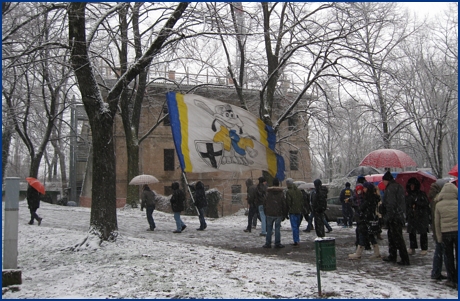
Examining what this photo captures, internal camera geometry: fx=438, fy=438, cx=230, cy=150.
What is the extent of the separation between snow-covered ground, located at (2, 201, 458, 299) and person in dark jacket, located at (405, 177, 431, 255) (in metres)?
1.56

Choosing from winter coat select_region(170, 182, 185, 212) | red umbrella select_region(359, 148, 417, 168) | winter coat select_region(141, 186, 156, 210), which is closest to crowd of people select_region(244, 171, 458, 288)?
red umbrella select_region(359, 148, 417, 168)

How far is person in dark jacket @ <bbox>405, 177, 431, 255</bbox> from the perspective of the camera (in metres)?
9.97

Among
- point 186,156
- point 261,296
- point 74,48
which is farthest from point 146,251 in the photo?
point 74,48

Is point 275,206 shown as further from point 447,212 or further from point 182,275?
point 447,212

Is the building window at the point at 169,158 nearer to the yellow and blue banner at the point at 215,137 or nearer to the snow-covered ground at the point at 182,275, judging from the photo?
the snow-covered ground at the point at 182,275

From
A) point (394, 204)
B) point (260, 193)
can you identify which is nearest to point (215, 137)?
point (394, 204)

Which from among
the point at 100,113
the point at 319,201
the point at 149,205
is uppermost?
the point at 100,113

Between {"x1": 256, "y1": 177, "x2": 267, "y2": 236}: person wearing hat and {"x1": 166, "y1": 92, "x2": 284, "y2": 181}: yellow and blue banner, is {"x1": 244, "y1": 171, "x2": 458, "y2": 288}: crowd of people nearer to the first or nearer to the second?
{"x1": 256, "y1": 177, "x2": 267, "y2": 236}: person wearing hat

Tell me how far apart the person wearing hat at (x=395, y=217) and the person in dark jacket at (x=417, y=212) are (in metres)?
1.20

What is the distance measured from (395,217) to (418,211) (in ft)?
4.71

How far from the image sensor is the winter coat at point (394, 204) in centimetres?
894

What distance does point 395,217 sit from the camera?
8938mm

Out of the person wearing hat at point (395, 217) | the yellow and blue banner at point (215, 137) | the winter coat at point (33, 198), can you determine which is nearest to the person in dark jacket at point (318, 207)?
the yellow and blue banner at point (215, 137)

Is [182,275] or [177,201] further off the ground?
[177,201]
